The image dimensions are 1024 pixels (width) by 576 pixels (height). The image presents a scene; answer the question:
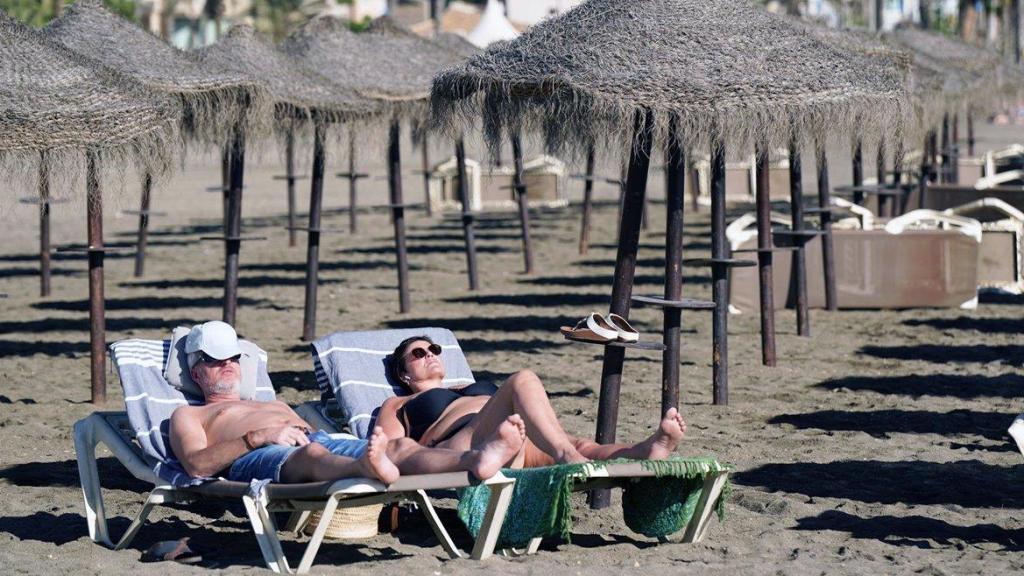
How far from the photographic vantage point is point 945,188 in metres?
18.3

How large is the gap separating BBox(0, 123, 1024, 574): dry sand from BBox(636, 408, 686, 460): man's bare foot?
1.33 feet

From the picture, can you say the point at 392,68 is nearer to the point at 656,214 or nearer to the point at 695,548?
the point at 695,548

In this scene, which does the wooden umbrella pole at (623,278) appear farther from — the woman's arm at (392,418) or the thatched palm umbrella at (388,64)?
the thatched palm umbrella at (388,64)

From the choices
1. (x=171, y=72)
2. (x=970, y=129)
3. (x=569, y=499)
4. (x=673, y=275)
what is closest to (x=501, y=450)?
(x=569, y=499)

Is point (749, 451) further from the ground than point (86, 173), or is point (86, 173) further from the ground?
point (86, 173)

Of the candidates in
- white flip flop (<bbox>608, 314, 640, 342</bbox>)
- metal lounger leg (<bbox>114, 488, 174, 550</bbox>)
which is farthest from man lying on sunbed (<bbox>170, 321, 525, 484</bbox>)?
white flip flop (<bbox>608, 314, 640, 342</bbox>)

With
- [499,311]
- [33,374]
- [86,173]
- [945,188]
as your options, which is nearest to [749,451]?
[86,173]

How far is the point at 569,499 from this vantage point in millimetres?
5332

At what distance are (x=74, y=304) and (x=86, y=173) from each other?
6.70 meters

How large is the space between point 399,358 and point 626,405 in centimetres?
251

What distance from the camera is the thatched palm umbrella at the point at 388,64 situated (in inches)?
483

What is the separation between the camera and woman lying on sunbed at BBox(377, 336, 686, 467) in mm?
5617

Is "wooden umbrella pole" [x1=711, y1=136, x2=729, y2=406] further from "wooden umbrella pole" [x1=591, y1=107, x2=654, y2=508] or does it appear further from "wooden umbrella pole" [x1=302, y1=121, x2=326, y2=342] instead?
"wooden umbrella pole" [x1=302, y1=121, x2=326, y2=342]

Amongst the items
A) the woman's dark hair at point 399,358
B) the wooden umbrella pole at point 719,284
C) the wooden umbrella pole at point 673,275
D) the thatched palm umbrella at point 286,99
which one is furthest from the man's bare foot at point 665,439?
the thatched palm umbrella at point 286,99
